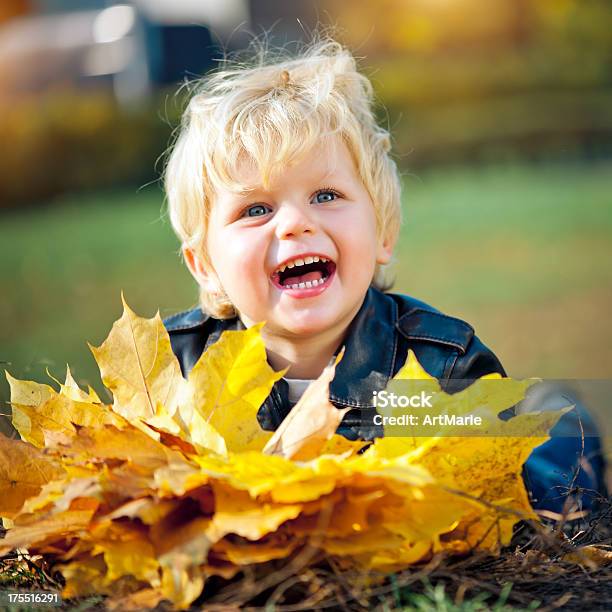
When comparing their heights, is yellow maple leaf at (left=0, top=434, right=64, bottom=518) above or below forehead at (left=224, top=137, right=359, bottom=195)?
below

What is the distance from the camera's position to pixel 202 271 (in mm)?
2018

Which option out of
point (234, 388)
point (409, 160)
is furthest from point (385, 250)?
point (409, 160)

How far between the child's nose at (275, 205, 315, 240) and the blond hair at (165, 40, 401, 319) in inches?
3.4

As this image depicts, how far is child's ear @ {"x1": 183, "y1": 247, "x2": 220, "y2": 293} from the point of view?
198 cm

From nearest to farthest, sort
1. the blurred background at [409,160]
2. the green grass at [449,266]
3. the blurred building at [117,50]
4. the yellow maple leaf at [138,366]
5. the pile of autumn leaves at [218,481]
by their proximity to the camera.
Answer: the pile of autumn leaves at [218,481]
the yellow maple leaf at [138,366]
the green grass at [449,266]
the blurred background at [409,160]
the blurred building at [117,50]

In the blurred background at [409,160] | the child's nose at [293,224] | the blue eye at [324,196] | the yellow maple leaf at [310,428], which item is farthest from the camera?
the blurred background at [409,160]

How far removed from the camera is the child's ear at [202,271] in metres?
1.98

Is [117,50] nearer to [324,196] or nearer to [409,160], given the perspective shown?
[409,160]

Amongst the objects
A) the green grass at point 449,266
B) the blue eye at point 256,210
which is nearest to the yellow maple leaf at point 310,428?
the blue eye at point 256,210

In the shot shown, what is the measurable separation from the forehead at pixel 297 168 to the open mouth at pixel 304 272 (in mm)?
147

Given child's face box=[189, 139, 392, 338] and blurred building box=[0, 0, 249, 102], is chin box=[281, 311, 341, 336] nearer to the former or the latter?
child's face box=[189, 139, 392, 338]

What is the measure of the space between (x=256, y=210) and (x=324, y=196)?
13 centimetres

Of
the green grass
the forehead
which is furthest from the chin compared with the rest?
the green grass

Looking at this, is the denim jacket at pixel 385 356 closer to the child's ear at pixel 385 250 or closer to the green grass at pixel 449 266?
the child's ear at pixel 385 250
